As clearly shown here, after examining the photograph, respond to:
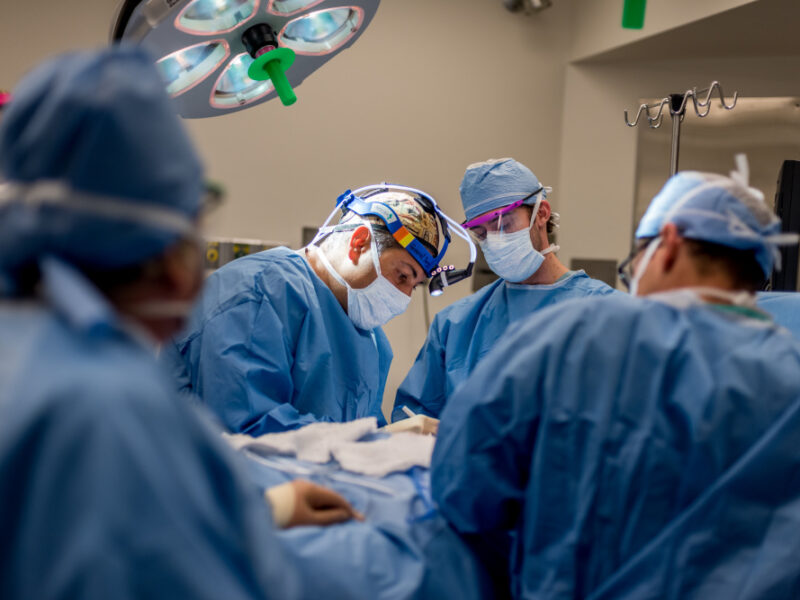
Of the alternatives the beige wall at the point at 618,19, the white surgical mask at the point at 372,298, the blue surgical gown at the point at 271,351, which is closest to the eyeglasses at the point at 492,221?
the white surgical mask at the point at 372,298

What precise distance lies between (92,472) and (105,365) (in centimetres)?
9

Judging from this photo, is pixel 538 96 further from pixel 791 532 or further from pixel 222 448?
pixel 222 448

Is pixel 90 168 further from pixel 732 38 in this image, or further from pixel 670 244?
pixel 732 38

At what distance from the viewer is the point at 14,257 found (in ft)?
2.28

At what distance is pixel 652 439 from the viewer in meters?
1.14

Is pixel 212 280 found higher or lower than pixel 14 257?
lower

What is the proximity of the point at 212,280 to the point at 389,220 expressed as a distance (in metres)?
0.50

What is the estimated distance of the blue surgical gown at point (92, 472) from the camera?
59 cm

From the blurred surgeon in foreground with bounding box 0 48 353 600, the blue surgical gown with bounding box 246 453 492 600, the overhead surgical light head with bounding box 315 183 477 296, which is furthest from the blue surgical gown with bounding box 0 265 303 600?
the overhead surgical light head with bounding box 315 183 477 296

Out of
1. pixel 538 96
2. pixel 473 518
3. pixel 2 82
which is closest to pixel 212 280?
pixel 473 518

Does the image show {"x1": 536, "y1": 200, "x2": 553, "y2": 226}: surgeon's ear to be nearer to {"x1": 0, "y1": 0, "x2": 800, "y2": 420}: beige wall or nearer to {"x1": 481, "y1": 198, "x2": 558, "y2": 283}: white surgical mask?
{"x1": 481, "y1": 198, "x2": 558, "y2": 283}: white surgical mask

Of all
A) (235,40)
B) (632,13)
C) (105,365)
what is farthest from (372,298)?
(105,365)

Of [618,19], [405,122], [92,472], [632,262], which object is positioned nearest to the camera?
[92,472]

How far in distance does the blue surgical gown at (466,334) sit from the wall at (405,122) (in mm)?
1438
